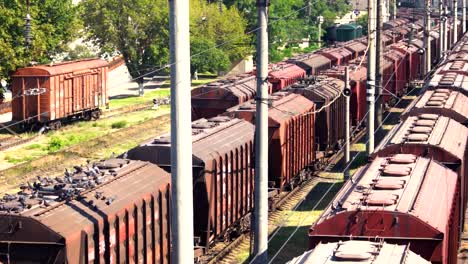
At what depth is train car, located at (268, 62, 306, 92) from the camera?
43.5m

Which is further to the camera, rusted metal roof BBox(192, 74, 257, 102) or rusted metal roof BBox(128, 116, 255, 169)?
rusted metal roof BBox(192, 74, 257, 102)

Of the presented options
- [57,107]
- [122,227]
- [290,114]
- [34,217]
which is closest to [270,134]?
[290,114]

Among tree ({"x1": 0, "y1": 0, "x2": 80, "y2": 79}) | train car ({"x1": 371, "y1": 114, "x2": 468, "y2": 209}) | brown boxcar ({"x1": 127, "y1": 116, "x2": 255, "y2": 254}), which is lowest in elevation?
brown boxcar ({"x1": 127, "y1": 116, "x2": 255, "y2": 254})

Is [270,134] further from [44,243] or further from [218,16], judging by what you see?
[218,16]

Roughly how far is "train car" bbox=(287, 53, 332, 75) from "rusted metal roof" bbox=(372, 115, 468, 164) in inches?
1042

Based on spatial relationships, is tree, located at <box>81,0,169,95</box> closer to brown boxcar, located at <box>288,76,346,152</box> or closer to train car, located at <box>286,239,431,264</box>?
brown boxcar, located at <box>288,76,346,152</box>

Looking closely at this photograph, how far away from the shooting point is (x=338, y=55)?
58312mm

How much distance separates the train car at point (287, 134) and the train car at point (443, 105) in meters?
4.04

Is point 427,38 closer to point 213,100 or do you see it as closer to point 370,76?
point 370,76

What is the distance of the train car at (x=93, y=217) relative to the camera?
49.1ft

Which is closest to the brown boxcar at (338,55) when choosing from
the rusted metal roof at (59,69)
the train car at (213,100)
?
the rusted metal roof at (59,69)

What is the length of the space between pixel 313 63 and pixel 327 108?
17826 mm

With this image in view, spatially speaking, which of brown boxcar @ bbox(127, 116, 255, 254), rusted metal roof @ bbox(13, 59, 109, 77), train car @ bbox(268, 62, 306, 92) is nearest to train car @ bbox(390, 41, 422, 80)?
train car @ bbox(268, 62, 306, 92)

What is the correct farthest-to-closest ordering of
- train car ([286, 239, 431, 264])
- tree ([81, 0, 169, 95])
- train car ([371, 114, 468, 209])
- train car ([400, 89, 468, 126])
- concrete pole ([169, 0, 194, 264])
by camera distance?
tree ([81, 0, 169, 95]) < train car ([400, 89, 468, 126]) < train car ([371, 114, 468, 209]) < train car ([286, 239, 431, 264]) < concrete pole ([169, 0, 194, 264])
